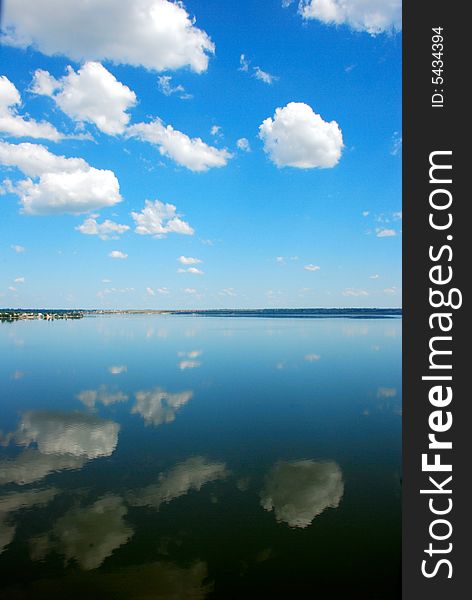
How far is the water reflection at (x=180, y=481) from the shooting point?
13.1 metres

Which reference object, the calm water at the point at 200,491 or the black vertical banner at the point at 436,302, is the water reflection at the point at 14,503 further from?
the black vertical banner at the point at 436,302

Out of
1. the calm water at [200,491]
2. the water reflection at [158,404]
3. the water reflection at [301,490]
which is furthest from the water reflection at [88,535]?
the water reflection at [158,404]

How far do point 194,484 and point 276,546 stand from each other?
458cm

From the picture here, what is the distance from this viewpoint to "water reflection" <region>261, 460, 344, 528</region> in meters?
12.3

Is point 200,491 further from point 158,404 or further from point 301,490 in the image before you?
point 158,404

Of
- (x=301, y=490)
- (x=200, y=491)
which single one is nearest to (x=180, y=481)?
(x=200, y=491)

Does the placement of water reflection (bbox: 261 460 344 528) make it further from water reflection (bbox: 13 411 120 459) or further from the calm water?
water reflection (bbox: 13 411 120 459)

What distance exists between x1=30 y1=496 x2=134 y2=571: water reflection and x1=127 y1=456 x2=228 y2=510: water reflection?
2.78ft

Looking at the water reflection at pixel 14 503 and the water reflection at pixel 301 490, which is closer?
the water reflection at pixel 14 503

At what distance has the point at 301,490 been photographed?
1373 cm

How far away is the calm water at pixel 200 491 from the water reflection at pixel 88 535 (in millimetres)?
48

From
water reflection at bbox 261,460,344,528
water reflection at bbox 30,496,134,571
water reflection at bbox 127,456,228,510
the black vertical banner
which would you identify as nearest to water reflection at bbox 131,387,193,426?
water reflection at bbox 127,456,228,510

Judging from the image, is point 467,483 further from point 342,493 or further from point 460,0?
point 460,0

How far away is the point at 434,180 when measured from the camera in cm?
781
